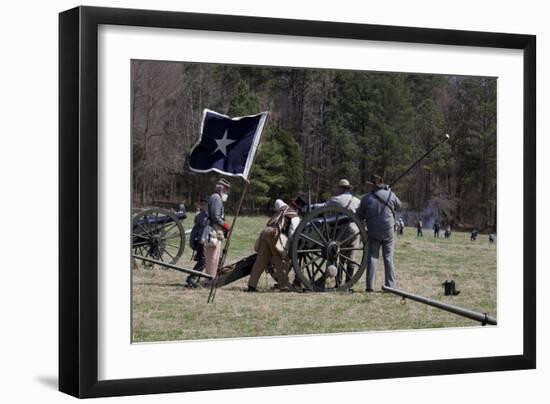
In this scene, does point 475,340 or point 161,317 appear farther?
point 475,340

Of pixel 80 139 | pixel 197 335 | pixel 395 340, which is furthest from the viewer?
pixel 395 340

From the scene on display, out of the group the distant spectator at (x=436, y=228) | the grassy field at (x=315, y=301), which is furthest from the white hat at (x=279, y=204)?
the distant spectator at (x=436, y=228)

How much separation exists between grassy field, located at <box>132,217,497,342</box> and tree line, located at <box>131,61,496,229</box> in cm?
37

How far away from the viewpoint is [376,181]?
13.5 metres

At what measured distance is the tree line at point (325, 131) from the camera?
482 inches

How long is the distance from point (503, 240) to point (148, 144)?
4.17 m

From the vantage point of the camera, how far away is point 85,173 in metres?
11.4

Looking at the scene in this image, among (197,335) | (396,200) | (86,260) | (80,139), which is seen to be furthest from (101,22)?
(396,200)

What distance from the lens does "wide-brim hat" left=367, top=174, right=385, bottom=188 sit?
13.4 metres

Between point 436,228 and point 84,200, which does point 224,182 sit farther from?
point 436,228

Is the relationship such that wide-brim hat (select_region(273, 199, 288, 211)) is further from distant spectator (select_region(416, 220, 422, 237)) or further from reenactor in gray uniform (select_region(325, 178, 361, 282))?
distant spectator (select_region(416, 220, 422, 237))

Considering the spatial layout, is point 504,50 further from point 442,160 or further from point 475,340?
point 475,340

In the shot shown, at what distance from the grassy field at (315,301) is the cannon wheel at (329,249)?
235 millimetres

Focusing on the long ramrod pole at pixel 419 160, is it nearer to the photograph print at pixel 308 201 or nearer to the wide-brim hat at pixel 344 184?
the photograph print at pixel 308 201
